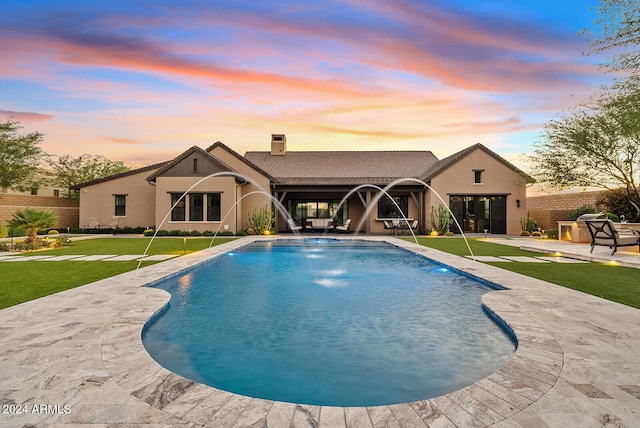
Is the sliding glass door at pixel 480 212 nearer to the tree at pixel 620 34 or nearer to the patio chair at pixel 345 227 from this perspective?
the patio chair at pixel 345 227

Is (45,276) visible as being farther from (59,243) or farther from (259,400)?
(59,243)

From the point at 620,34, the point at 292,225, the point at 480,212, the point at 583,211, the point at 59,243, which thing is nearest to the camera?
the point at 620,34

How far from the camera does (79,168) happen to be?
120 feet

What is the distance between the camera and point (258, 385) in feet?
10.6

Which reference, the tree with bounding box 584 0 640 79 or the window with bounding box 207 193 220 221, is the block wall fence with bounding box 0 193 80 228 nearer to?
the window with bounding box 207 193 220 221

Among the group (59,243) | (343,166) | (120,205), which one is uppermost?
(343,166)

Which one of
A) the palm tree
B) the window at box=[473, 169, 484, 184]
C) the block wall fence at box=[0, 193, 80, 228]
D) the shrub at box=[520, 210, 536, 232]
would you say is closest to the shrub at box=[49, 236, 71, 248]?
the palm tree

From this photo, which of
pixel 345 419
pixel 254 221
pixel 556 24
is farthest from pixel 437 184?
pixel 345 419

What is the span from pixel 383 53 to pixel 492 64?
552 centimetres

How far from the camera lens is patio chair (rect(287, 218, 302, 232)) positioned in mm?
25016

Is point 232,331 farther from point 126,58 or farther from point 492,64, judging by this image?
point 492,64

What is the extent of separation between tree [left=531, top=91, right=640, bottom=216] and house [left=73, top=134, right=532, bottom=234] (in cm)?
196

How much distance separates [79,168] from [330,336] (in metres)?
42.1

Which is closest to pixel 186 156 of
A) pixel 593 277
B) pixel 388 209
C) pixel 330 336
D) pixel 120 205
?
pixel 120 205
